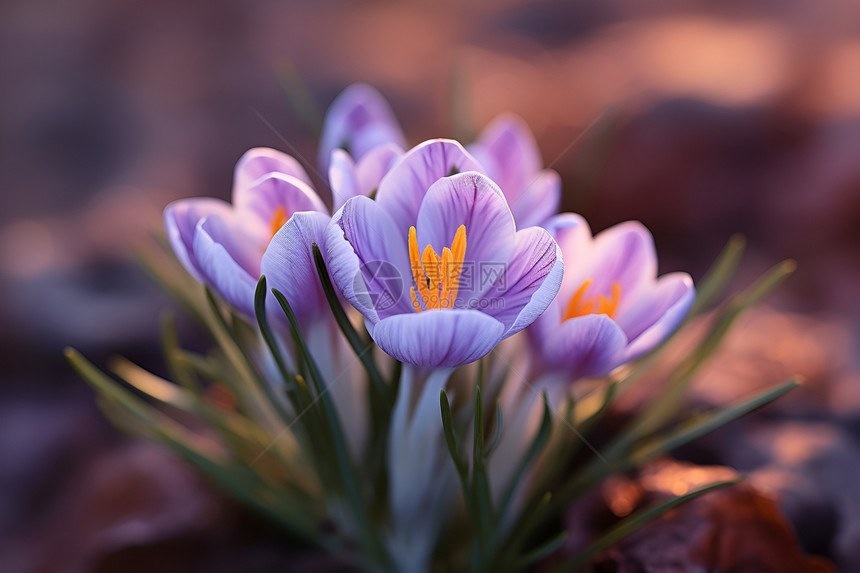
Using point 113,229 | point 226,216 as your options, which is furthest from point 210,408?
point 113,229

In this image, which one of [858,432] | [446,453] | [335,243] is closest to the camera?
[335,243]

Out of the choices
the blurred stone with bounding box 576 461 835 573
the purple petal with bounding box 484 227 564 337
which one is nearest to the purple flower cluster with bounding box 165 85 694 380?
the purple petal with bounding box 484 227 564 337

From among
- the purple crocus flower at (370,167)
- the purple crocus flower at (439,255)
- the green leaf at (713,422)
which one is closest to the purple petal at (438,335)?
the purple crocus flower at (439,255)

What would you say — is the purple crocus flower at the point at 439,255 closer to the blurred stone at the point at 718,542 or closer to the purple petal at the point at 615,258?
the purple petal at the point at 615,258

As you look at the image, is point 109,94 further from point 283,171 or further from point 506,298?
point 506,298

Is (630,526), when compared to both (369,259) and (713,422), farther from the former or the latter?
(369,259)

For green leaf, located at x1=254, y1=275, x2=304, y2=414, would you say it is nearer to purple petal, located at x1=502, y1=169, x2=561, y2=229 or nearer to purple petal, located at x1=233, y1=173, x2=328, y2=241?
purple petal, located at x1=233, y1=173, x2=328, y2=241

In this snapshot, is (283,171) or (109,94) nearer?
(283,171)
